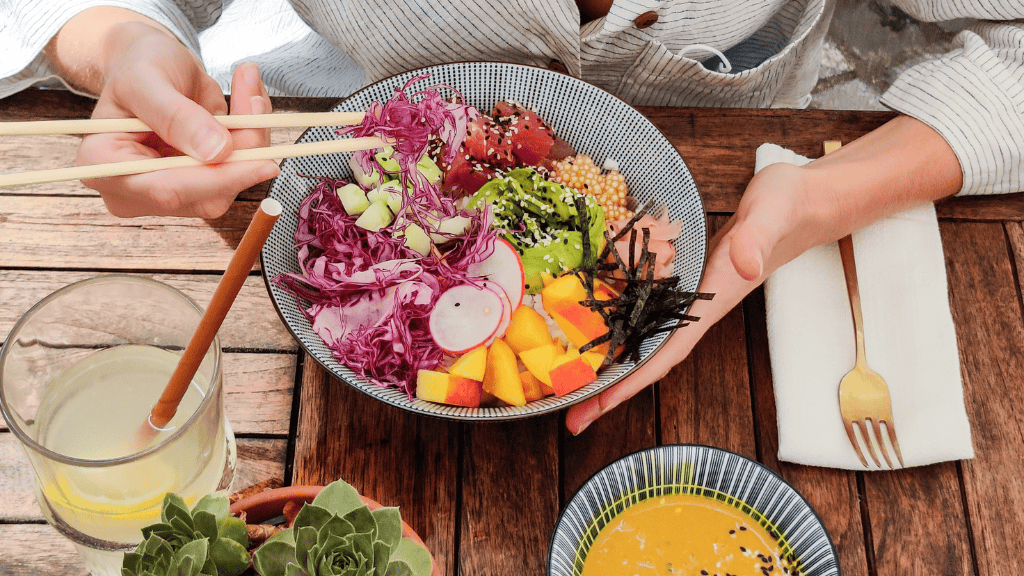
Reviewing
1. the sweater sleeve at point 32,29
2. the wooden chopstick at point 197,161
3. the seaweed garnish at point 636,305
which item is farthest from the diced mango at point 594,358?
the sweater sleeve at point 32,29

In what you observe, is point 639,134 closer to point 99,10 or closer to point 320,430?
point 320,430

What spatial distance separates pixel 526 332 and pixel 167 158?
1.51ft

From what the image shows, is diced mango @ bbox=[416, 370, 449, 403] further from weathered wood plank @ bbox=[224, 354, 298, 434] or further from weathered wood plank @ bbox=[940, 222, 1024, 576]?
weathered wood plank @ bbox=[940, 222, 1024, 576]

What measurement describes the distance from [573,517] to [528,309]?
0.28 meters

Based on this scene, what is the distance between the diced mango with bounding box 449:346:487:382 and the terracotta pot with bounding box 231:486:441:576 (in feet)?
0.69

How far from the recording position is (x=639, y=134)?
3.33ft

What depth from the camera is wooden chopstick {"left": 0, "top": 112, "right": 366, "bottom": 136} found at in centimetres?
71

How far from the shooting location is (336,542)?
0.45 metres

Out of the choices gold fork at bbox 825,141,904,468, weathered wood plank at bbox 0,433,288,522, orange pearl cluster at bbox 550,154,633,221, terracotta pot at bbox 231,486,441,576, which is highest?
orange pearl cluster at bbox 550,154,633,221

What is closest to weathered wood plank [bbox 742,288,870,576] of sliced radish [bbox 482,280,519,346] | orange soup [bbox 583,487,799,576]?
orange soup [bbox 583,487,799,576]

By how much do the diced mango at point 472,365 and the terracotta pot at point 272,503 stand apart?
8.3 inches

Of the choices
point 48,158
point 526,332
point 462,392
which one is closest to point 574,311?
point 526,332

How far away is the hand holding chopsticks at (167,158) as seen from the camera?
69 centimetres

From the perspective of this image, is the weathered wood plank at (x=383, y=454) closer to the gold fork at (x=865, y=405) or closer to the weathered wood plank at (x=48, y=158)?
the weathered wood plank at (x=48, y=158)
